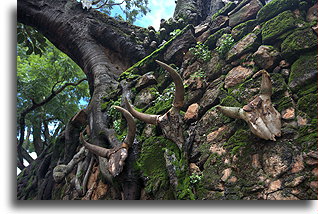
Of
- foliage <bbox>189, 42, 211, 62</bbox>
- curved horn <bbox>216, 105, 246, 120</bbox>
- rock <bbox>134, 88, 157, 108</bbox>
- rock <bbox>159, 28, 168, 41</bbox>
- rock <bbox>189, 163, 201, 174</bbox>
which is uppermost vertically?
rock <bbox>159, 28, 168, 41</bbox>

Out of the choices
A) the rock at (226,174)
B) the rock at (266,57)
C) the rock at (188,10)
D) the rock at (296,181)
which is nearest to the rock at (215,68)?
the rock at (266,57)

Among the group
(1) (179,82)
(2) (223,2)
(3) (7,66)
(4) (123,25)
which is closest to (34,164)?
(3) (7,66)

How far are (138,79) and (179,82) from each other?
5.26ft

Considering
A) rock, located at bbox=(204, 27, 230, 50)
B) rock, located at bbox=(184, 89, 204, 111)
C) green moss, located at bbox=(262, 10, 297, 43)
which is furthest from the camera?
rock, located at bbox=(204, 27, 230, 50)

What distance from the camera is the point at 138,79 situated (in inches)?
149

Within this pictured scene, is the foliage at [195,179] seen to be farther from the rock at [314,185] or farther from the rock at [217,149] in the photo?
the rock at [314,185]

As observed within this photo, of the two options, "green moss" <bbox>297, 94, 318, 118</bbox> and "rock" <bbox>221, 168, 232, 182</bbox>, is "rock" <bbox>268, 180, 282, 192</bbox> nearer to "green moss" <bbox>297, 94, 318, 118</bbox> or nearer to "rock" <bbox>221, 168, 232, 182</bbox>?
"rock" <bbox>221, 168, 232, 182</bbox>

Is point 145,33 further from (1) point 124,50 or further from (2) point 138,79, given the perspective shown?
A: (2) point 138,79

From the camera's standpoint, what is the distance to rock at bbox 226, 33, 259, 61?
8.87ft

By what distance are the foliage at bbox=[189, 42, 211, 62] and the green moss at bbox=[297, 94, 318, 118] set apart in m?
1.50

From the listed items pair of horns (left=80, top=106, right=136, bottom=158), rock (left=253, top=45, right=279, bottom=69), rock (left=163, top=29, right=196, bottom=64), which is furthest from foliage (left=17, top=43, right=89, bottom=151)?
rock (left=253, top=45, right=279, bottom=69)

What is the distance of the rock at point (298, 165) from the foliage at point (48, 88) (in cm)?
460

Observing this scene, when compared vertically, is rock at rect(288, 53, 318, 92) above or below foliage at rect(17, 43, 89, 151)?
below

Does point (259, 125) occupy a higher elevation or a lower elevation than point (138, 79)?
lower
